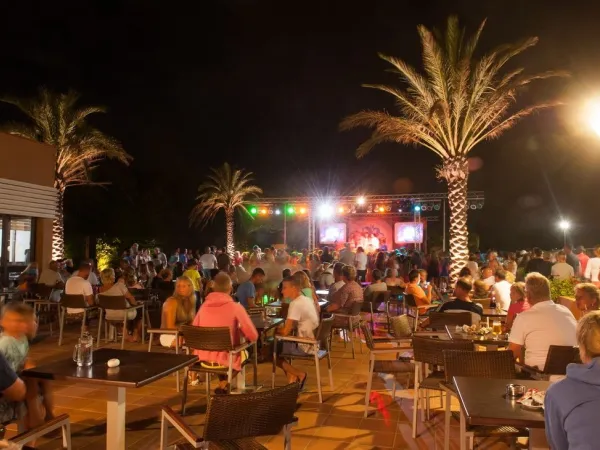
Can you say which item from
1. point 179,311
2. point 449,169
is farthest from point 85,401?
point 449,169

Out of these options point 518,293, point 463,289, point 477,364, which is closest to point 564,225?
point 518,293

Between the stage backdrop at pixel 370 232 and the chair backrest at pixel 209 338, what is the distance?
27963mm

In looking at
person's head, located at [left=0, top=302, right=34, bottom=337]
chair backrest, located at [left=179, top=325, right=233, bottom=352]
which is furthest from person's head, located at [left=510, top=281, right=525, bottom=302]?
person's head, located at [left=0, top=302, right=34, bottom=337]

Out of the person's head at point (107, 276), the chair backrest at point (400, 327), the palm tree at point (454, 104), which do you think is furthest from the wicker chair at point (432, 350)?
the palm tree at point (454, 104)

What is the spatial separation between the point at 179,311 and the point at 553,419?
17.0ft

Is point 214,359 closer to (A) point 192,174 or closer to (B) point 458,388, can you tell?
(B) point 458,388

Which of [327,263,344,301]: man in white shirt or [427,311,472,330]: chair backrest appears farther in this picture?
[327,263,344,301]: man in white shirt

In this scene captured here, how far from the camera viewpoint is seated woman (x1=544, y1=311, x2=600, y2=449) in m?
2.11

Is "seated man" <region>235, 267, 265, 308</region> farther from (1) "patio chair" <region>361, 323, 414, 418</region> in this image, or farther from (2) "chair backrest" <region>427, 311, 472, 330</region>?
(1) "patio chair" <region>361, 323, 414, 418</region>

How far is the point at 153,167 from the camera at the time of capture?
35344mm

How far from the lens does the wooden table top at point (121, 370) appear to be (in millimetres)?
3322

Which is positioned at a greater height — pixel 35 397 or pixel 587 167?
pixel 587 167

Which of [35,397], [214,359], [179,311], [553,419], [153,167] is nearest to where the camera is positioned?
[553,419]

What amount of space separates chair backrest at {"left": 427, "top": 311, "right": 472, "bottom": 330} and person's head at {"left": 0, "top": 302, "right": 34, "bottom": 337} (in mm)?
4501
